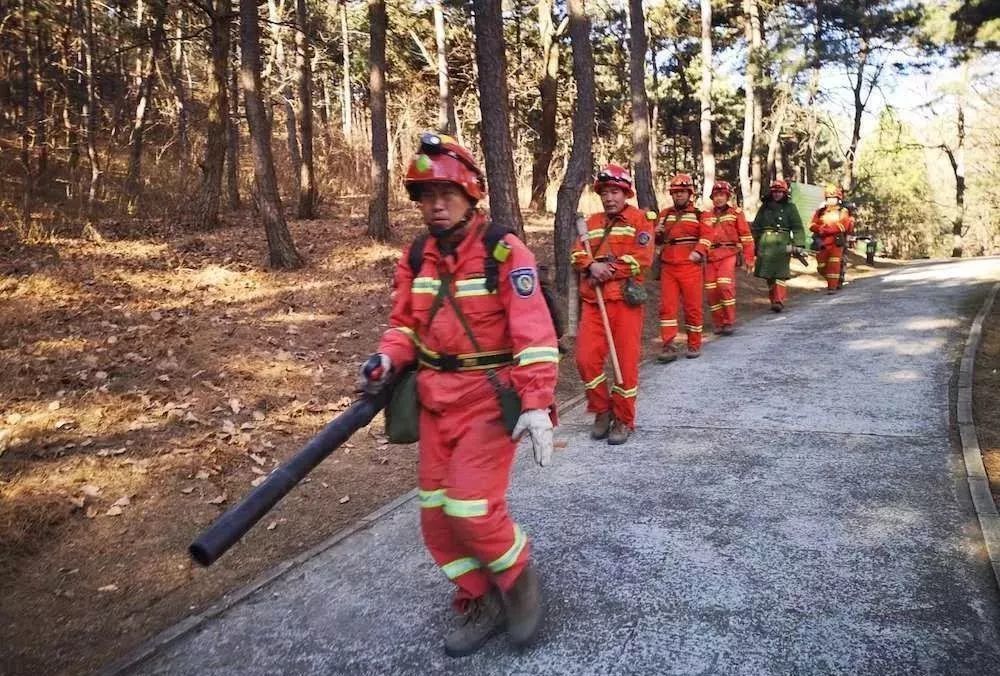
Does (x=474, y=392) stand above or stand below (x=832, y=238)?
below

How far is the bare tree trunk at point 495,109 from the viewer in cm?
770

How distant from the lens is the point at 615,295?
5723mm

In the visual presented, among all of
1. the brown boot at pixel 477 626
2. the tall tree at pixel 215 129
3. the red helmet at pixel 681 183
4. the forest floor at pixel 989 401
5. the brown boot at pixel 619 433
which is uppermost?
the tall tree at pixel 215 129

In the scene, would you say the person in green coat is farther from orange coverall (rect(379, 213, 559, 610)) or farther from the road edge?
orange coverall (rect(379, 213, 559, 610))

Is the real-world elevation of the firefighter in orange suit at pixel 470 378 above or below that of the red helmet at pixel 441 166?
below

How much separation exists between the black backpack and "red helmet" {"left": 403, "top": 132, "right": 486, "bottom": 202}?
0.63 ft

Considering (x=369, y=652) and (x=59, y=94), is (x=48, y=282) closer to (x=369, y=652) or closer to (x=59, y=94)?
(x=369, y=652)

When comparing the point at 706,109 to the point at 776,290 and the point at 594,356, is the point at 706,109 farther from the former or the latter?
the point at 594,356

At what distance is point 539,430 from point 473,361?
44 centimetres

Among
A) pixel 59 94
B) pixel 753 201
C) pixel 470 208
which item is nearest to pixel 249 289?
pixel 470 208

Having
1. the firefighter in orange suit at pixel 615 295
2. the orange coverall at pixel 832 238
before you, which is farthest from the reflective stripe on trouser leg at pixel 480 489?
the orange coverall at pixel 832 238

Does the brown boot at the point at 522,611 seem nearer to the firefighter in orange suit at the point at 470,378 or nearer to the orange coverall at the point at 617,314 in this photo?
the firefighter in orange suit at the point at 470,378

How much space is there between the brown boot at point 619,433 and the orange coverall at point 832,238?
10630mm

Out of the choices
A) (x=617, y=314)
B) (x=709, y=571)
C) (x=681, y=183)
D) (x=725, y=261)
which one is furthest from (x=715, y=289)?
(x=709, y=571)
